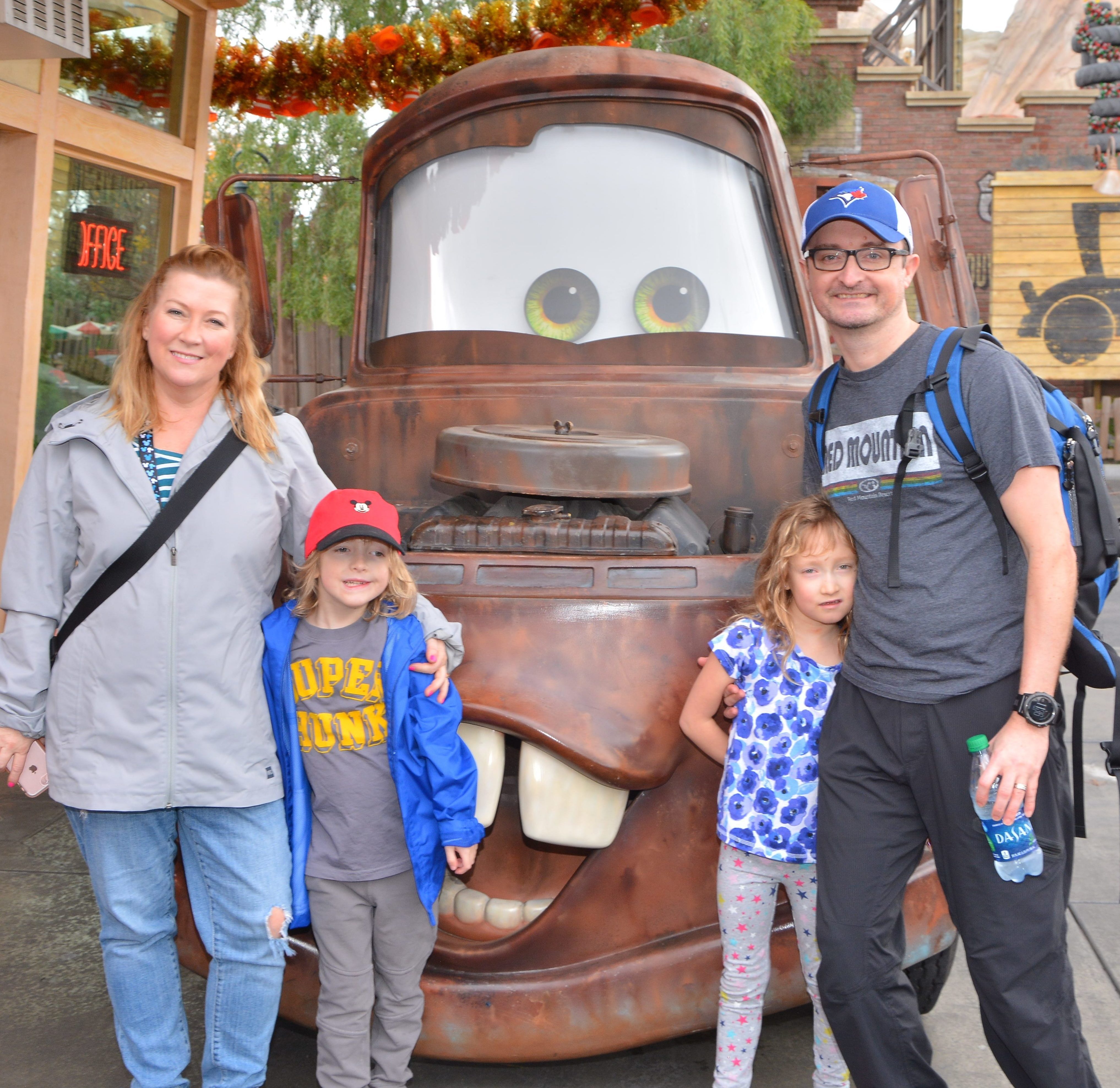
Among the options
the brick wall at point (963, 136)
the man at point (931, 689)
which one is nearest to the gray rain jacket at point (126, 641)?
the man at point (931, 689)

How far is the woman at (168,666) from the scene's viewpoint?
7.50 feet

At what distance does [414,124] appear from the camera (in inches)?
153

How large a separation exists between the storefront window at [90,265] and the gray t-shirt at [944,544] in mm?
5203

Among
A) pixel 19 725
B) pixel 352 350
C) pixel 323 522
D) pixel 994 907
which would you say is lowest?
pixel 994 907

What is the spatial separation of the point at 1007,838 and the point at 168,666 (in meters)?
1.56

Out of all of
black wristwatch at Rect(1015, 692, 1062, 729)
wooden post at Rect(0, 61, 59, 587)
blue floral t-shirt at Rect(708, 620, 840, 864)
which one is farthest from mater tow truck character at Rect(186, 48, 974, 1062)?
wooden post at Rect(0, 61, 59, 587)

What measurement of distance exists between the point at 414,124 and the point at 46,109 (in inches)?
121

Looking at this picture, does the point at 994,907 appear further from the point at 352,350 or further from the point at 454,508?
the point at 352,350

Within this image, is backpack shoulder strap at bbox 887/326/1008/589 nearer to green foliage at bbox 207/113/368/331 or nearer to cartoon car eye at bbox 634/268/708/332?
cartoon car eye at bbox 634/268/708/332

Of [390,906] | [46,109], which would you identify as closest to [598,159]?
[390,906]

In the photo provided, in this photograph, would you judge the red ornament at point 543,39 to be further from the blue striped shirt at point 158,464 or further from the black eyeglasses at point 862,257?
the blue striped shirt at point 158,464

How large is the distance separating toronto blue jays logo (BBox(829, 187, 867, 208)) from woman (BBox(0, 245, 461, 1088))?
3.68 ft

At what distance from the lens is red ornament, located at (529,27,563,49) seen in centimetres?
645

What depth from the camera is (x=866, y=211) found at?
7.45 feet
